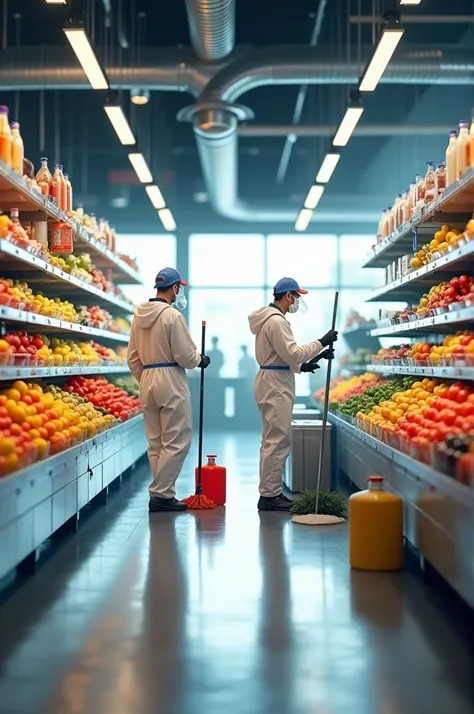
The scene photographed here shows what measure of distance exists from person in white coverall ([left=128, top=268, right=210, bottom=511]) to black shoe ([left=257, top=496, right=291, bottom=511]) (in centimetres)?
66

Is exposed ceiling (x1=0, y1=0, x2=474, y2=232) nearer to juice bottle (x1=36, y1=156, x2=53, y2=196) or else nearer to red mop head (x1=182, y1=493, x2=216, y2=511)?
juice bottle (x1=36, y1=156, x2=53, y2=196)

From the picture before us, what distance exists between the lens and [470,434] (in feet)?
14.5

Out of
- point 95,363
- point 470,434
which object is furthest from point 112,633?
point 95,363

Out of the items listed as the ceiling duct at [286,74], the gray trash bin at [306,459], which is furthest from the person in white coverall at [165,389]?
the ceiling duct at [286,74]

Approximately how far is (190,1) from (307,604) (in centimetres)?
670

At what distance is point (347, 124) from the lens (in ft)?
28.9

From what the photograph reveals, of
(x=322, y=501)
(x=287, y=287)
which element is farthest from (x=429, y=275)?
(x=322, y=501)

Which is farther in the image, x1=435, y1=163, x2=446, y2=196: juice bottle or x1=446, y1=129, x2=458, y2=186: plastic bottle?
x1=435, y1=163, x2=446, y2=196: juice bottle

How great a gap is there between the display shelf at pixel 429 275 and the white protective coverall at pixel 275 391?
3.43 feet

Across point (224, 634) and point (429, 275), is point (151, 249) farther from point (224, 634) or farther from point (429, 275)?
point (224, 634)

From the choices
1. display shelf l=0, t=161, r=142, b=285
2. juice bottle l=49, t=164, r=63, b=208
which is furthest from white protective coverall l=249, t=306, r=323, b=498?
juice bottle l=49, t=164, r=63, b=208

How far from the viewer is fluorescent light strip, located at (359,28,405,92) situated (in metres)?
6.50

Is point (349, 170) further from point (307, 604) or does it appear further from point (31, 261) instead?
point (307, 604)

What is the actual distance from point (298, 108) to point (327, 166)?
19.8ft
